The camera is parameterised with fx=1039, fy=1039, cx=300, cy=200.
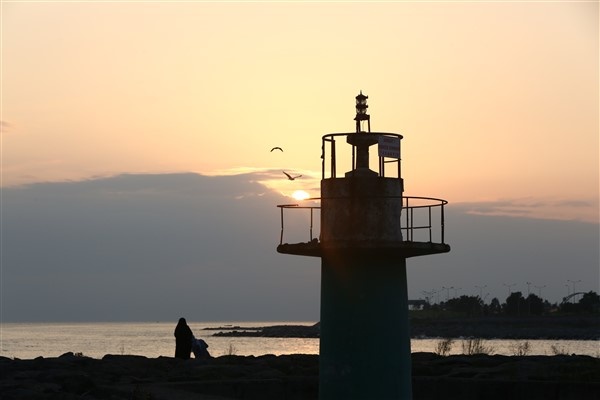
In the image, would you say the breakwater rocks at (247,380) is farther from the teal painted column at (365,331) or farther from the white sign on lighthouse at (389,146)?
the white sign on lighthouse at (389,146)

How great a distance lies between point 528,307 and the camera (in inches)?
6919

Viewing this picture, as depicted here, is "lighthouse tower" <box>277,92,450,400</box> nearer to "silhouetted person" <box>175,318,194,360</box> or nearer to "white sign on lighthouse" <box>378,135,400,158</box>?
"white sign on lighthouse" <box>378,135,400,158</box>

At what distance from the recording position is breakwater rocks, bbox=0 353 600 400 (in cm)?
1716

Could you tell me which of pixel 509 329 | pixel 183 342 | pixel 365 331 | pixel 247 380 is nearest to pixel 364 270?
pixel 365 331

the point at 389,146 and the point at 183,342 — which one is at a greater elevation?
the point at 389,146

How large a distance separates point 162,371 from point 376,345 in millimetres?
8452

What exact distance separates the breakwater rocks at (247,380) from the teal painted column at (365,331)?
13.8 ft

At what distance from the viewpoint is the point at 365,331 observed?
13.0 m

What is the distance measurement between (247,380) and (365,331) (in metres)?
6.26

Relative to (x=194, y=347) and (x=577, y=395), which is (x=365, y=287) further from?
(x=194, y=347)

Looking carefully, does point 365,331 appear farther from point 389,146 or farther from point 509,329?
point 509,329

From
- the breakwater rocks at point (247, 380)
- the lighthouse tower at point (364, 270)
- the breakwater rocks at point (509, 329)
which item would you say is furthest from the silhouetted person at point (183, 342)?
the breakwater rocks at point (509, 329)

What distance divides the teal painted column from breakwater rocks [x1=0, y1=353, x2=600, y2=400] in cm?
421

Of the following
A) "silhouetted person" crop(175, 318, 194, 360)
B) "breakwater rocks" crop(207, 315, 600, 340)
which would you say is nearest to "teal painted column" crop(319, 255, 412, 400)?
"silhouetted person" crop(175, 318, 194, 360)
